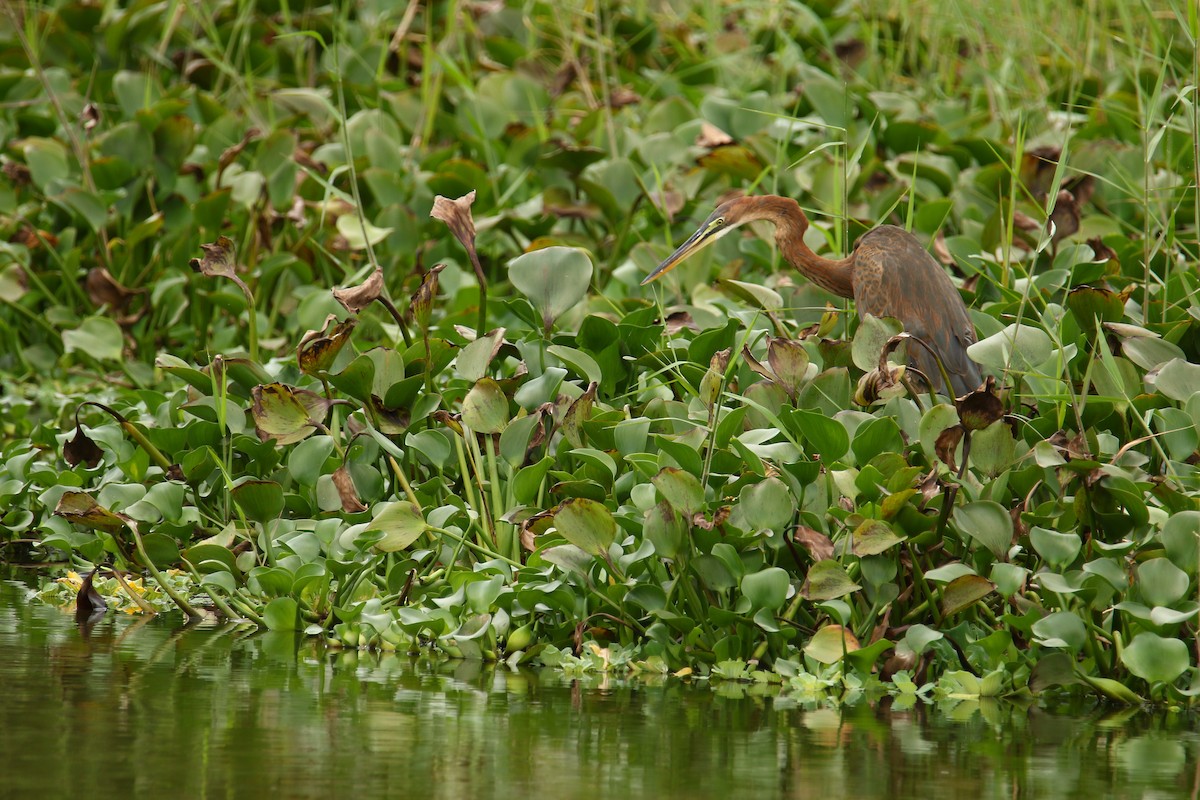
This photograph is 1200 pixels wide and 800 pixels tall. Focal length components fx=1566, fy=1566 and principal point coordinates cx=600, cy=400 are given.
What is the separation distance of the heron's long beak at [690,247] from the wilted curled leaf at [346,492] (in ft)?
4.33

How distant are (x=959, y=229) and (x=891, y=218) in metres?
0.31

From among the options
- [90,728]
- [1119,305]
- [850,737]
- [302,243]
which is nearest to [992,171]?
[1119,305]

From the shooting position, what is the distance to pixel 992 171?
18.4 ft

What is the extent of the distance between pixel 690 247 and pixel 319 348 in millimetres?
1515

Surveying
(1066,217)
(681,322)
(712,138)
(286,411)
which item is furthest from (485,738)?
(712,138)

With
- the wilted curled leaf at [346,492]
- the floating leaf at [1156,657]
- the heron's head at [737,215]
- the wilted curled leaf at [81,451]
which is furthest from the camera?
the heron's head at [737,215]

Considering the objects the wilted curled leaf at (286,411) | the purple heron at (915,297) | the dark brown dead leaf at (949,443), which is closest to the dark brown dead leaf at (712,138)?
Answer: the purple heron at (915,297)

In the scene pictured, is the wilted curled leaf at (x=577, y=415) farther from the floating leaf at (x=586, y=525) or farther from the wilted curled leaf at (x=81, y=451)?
the wilted curled leaf at (x=81, y=451)

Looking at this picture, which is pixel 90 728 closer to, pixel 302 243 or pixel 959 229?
pixel 302 243

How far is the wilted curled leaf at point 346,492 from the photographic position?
3594 mm

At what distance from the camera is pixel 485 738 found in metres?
2.55

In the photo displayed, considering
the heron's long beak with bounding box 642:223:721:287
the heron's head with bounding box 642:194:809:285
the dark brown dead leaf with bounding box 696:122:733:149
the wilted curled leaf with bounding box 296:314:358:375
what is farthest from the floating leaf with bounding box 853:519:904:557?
the dark brown dead leaf with bounding box 696:122:733:149

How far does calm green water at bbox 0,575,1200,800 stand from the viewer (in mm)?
2297

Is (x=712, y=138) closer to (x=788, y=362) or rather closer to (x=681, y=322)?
(x=681, y=322)
